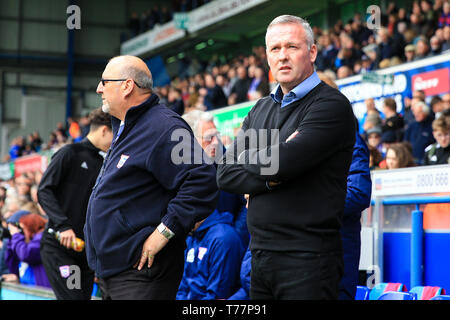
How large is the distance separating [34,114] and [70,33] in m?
3.64

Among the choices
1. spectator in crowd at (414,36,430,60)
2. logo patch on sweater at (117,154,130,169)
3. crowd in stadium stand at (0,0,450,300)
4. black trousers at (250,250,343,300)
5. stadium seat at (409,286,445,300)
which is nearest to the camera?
black trousers at (250,250,343,300)

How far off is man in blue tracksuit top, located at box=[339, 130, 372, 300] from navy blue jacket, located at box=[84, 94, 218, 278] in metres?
0.71

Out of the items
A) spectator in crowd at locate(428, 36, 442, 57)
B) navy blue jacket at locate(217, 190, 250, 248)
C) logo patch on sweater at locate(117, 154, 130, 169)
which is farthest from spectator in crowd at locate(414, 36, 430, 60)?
logo patch on sweater at locate(117, 154, 130, 169)

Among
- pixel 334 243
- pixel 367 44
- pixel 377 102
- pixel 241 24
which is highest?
pixel 241 24

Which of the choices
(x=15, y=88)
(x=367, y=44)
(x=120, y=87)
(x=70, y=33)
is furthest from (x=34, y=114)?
(x=120, y=87)

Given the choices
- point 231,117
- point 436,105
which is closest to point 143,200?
point 436,105

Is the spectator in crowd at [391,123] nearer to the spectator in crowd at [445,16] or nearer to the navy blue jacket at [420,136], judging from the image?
the navy blue jacket at [420,136]

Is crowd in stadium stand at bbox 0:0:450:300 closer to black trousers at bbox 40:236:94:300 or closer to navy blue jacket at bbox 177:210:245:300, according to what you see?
navy blue jacket at bbox 177:210:245:300

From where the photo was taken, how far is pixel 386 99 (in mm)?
9883

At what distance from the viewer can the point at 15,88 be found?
94.5 feet

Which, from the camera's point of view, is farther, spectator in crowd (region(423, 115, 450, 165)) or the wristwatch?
spectator in crowd (region(423, 115, 450, 165))

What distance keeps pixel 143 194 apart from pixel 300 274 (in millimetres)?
1062

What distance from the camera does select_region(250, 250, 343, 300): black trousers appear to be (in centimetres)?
273
